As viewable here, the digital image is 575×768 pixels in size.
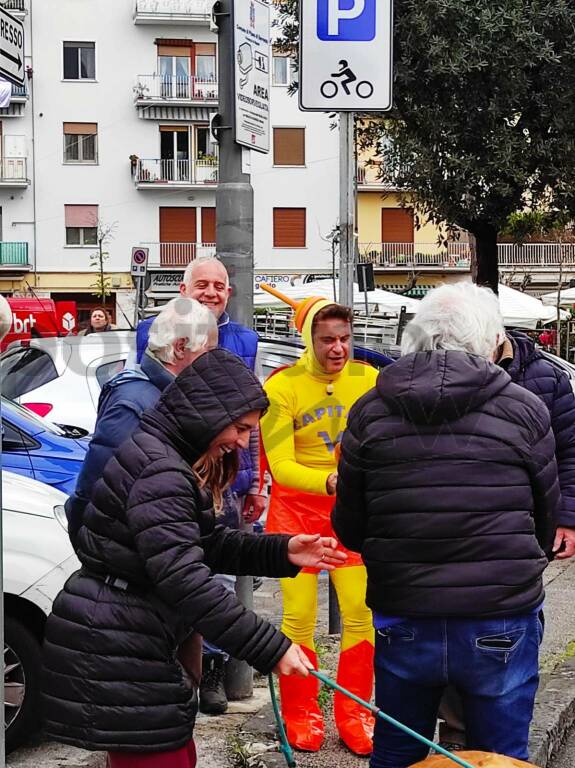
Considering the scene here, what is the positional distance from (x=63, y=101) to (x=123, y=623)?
5006cm

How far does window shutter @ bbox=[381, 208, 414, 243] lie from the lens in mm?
53688

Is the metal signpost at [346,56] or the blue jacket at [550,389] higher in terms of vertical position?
the metal signpost at [346,56]

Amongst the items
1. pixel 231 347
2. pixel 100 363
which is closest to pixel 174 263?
pixel 100 363

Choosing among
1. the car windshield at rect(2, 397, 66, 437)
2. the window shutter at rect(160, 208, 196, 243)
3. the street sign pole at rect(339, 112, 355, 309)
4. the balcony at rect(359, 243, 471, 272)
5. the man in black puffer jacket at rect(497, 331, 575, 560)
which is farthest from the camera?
the balcony at rect(359, 243, 471, 272)

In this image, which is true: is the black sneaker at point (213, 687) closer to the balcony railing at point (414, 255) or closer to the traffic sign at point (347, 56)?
the traffic sign at point (347, 56)

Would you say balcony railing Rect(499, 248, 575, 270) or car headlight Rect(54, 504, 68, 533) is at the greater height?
balcony railing Rect(499, 248, 575, 270)

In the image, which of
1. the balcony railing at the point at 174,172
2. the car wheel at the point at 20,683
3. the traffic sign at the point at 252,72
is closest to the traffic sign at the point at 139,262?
the traffic sign at the point at 252,72

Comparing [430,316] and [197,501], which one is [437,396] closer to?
[430,316]

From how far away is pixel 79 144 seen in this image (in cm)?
5050

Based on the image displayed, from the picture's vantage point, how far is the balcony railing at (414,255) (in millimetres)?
53469

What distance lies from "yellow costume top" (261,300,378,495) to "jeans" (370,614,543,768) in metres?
1.65

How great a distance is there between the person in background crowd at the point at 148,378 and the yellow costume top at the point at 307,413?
3.65ft

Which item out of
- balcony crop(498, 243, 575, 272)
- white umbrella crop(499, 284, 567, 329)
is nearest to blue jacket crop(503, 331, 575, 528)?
white umbrella crop(499, 284, 567, 329)

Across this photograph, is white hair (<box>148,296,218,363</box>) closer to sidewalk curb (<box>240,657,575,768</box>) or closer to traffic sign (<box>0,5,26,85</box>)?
traffic sign (<box>0,5,26,85</box>)
